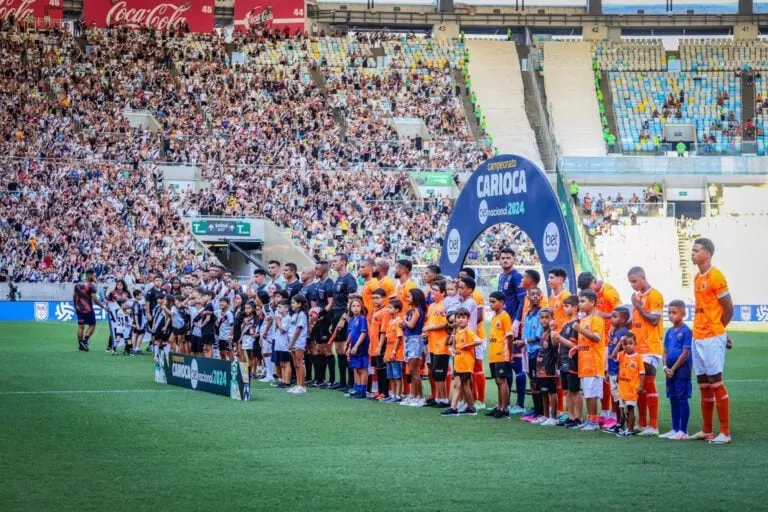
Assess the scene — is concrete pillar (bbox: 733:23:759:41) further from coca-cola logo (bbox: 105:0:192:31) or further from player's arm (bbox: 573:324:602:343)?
player's arm (bbox: 573:324:602:343)

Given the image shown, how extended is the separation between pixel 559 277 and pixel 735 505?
6183 millimetres

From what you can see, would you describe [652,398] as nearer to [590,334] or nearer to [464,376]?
[590,334]

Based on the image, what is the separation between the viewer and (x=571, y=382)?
1369 centimetres

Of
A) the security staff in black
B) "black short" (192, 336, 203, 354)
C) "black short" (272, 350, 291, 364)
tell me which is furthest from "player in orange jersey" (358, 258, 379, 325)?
"black short" (192, 336, 203, 354)

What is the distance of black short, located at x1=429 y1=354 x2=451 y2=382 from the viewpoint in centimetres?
1577

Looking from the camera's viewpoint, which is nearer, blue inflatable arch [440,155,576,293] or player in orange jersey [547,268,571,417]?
player in orange jersey [547,268,571,417]

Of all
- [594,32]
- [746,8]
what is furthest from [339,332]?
[746,8]

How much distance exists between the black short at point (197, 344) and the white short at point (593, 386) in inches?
390

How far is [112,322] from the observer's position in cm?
2686

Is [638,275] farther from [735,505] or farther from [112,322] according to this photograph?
[112,322]

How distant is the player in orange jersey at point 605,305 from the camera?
45.9 ft

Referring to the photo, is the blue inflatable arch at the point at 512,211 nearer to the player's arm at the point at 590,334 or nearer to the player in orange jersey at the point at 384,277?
the player in orange jersey at the point at 384,277

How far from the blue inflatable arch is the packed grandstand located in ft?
56.8

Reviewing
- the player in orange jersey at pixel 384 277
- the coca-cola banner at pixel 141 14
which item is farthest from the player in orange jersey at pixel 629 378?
the coca-cola banner at pixel 141 14
